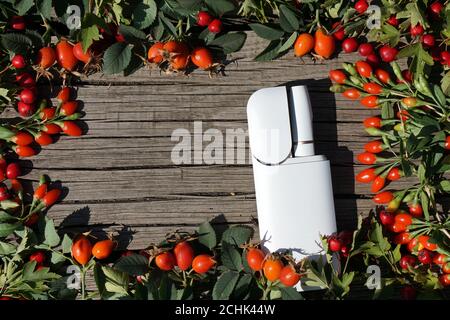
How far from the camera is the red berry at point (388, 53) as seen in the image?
2430 millimetres

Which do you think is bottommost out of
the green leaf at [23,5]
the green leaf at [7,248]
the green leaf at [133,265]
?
the green leaf at [133,265]

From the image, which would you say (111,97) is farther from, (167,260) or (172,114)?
(167,260)

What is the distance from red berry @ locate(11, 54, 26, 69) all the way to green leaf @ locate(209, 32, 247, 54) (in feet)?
2.88

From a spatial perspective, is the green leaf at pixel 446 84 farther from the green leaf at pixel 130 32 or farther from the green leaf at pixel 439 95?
the green leaf at pixel 130 32

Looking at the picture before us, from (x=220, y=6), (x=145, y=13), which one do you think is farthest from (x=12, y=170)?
(x=220, y=6)

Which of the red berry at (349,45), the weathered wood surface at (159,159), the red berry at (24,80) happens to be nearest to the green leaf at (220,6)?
the weathered wood surface at (159,159)

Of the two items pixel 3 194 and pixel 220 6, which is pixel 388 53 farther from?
pixel 3 194

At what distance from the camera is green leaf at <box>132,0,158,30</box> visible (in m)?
2.35

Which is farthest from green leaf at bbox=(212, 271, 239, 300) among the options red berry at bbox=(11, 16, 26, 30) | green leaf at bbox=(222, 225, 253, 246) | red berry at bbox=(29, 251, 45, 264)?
red berry at bbox=(11, 16, 26, 30)

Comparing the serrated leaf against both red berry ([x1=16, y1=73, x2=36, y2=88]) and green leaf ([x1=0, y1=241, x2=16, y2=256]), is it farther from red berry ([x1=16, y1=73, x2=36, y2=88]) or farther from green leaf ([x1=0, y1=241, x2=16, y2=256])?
red berry ([x1=16, y1=73, x2=36, y2=88])

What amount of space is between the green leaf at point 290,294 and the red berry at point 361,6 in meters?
1.33

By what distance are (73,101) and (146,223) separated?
2.28 feet

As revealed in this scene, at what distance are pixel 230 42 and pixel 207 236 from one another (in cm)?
93
